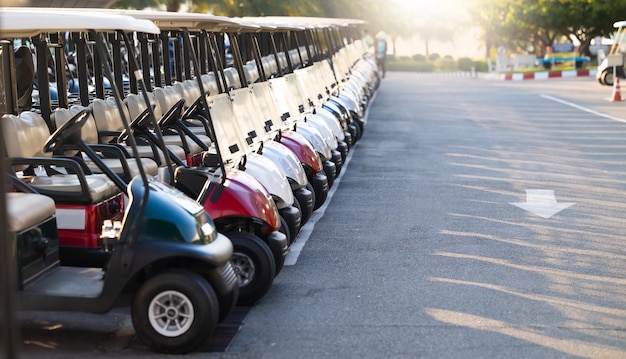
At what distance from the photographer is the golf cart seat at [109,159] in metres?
6.79

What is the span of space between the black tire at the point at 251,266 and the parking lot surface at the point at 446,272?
0.10m

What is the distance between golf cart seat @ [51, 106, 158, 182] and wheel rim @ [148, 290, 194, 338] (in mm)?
1230

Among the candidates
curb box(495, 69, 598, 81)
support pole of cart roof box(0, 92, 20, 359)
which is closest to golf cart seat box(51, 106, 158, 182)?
support pole of cart roof box(0, 92, 20, 359)

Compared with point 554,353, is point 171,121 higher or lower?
higher

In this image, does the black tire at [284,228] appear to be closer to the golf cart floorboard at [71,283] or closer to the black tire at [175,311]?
the golf cart floorboard at [71,283]

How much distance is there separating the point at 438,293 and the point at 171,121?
2483 mm

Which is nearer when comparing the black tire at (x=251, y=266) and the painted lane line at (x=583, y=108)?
the black tire at (x=251, y=266)

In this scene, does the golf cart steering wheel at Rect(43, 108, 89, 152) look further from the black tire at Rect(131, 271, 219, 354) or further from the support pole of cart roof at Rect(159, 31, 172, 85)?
the support pole of cart roof at Rect(159, 31, 172, 85)

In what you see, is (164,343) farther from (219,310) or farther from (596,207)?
(596,207)

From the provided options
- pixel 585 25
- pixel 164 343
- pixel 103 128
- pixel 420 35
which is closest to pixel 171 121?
pixel 103 128

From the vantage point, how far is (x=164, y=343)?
5375 millimetres

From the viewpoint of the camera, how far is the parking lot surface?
5594mm

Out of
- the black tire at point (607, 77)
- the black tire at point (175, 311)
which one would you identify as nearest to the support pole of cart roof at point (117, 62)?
the black tire at point (175, 311)

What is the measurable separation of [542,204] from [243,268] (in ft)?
14.4
